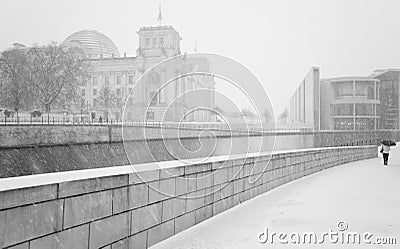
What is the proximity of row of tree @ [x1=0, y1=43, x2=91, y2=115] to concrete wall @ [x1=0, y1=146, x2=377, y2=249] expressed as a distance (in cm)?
4082

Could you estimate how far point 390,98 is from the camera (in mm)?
73375

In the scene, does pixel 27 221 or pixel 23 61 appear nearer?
pixel 27 221

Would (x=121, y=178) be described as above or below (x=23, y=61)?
below

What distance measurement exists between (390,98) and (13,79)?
196 ft

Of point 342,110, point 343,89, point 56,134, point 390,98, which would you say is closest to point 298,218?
point 56,134

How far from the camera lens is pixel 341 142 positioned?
5297 centimetres

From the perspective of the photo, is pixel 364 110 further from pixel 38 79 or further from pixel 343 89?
pixel 38 79

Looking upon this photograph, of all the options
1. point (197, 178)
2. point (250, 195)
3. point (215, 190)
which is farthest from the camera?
point (250, 195)

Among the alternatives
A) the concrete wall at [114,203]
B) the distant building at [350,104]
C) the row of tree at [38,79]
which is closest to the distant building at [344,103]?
the distant building at [350,104]

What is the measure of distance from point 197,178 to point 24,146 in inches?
846

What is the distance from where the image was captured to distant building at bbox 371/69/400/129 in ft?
233

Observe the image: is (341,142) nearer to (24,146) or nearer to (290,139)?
A: (290,139)

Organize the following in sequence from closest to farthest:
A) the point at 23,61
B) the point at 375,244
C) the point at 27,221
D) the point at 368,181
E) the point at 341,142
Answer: the point at 27,221, the point at 375,244, the point at 368,181, the point at 23,61, the point at 341,142

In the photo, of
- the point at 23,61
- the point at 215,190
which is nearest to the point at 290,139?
the point at 23,61
